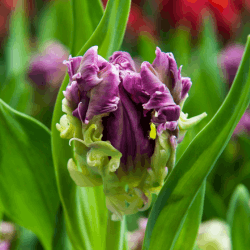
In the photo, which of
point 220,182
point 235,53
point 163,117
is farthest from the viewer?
point 235,53

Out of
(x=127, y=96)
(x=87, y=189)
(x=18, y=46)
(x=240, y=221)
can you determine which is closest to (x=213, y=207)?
(x=240, y=221)

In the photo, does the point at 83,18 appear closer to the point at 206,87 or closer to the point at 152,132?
the point at 152,132

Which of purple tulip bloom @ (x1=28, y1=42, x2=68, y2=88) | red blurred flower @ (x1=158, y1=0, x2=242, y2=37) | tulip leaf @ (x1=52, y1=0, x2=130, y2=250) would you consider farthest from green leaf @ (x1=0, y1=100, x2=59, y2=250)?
red blurred flower @ (x1=158, y1=0, x2=242, y2=37)

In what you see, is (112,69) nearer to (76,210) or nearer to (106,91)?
(106,91)

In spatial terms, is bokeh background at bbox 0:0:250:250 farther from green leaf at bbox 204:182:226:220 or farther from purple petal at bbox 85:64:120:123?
purple petal at bbox 85:64:120:123

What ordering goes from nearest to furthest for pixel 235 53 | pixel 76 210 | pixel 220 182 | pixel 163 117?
pixel 163 117
pixel 76 210
pixel 220 182
pixel 235 53

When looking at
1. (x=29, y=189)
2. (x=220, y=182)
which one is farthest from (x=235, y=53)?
(x=29, y=189)

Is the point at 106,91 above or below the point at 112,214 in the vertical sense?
above

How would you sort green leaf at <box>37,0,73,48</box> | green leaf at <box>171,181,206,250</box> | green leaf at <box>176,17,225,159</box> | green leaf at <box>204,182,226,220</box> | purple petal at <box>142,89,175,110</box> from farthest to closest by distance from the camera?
green leaf at <box>37,0,73,48</box>
green leaf at <box>176,17,225,159</box>
green leaf at <box>204,182,226,220</box>
green leaf at <box>171,181,206,250</box>
purple petal at <box>142,89,175,110</box>

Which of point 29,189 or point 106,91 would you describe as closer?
point 106,91
